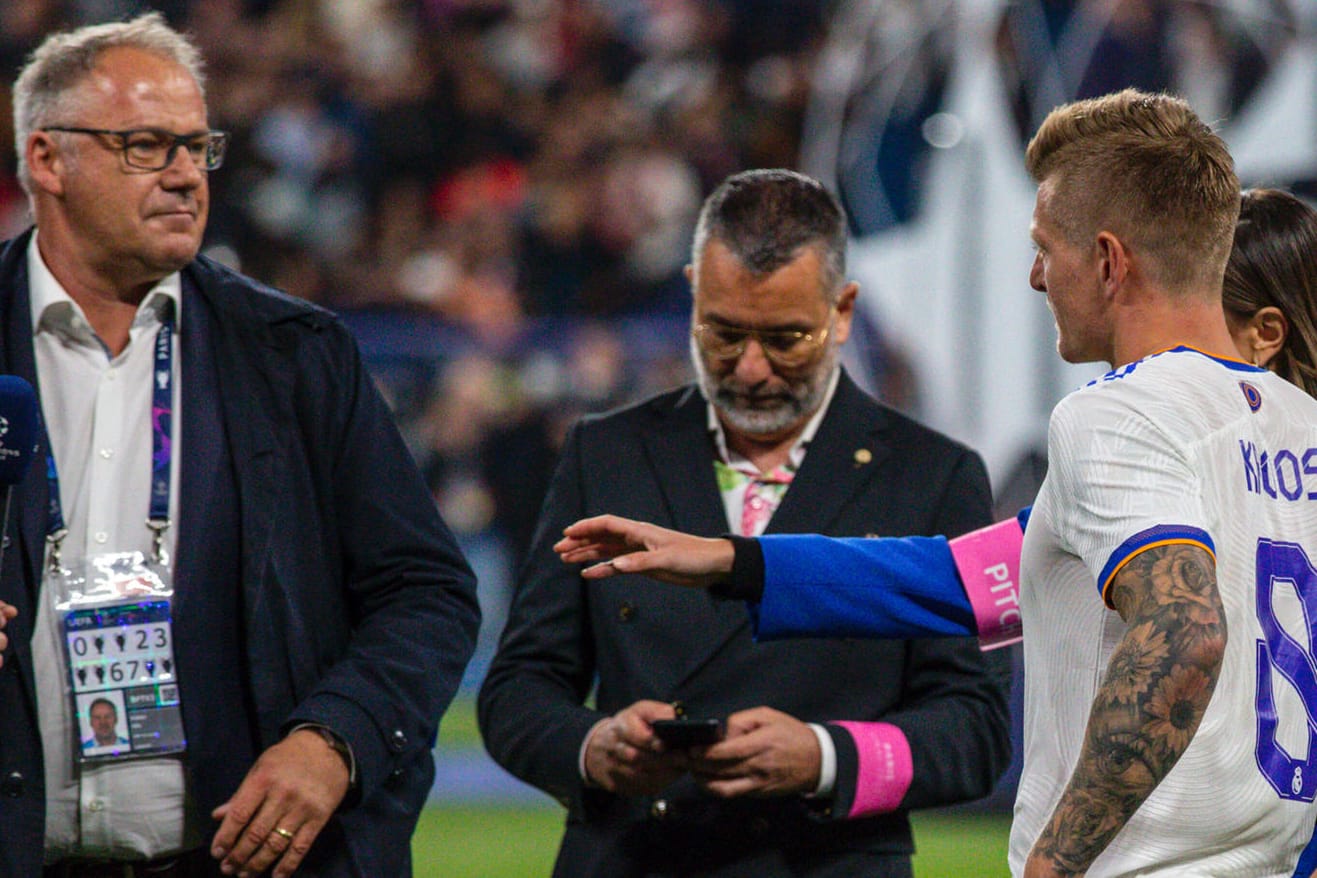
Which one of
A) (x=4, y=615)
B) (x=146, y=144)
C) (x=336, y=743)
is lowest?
(x=336, y=743)

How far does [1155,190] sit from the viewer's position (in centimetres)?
200

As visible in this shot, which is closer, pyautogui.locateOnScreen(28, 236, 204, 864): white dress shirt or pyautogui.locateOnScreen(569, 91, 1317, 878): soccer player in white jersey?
pyautogui.locateOnScreen(569, 91, 1317, 878): soccer player in white jersey

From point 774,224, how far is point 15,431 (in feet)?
4.26

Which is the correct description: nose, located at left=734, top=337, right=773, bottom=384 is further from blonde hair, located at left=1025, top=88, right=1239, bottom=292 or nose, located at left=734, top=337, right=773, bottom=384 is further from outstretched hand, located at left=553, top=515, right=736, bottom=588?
blonde hair, located at left=1025, top=88, right=1239, bottom=292

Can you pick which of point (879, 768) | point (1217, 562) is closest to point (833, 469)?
point (879, 768)

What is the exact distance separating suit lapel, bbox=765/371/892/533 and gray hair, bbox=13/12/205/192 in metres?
1.23

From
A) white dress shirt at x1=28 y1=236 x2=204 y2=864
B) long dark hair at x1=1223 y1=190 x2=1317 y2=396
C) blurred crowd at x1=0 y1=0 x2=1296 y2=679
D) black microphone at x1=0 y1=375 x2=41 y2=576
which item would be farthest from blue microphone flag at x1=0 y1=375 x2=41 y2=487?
blurred crowd at x1=0 y1=0 x2=1296 y2=679

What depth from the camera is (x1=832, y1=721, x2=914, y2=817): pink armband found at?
8.69 ft

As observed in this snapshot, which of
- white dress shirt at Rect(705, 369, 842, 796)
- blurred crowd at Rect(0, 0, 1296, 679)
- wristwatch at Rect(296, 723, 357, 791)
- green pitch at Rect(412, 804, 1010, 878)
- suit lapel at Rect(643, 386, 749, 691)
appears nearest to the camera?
wristwatch at Rect(296, 723, 357, 791)

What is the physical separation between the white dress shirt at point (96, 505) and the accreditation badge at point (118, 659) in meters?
0.02

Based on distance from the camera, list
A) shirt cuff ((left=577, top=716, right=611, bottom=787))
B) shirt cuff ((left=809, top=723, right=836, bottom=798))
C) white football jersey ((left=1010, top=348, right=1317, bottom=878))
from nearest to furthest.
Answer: white football jersey ((left=1010, top=348, right=1317, bottom=878)) → shirt cuff ((left=809, top=723, right=836, bottom=798)) → shirt cuff ((left=577, top=716, right=611, bottom=787))

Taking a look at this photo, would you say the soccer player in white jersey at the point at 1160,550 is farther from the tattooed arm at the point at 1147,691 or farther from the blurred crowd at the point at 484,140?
the blurred crowd at the point at 484,140

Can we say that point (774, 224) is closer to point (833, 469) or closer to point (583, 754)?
point (833, 469)

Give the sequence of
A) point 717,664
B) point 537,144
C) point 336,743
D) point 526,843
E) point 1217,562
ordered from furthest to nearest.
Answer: point 537,144
point 526,843
point 717,664
point 336,743
point 1217,562
